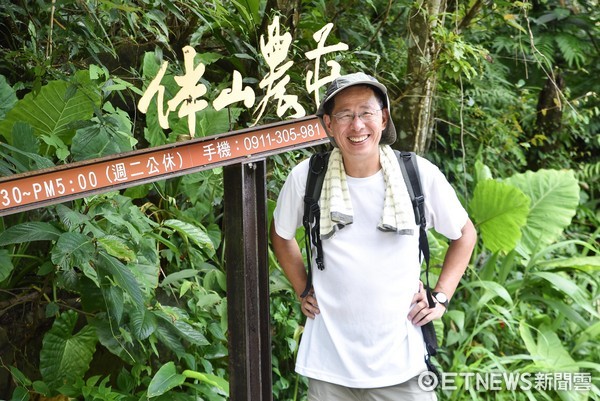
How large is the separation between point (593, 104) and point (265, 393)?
513 centimetres

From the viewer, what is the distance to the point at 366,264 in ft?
7.93

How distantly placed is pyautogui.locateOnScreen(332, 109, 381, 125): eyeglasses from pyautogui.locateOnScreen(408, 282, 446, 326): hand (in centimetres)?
57

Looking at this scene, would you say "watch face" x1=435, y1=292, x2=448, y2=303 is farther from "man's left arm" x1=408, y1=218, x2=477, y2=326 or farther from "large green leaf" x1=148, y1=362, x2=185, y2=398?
"large green leaf" x1=148, y1=362, x2=185, y2=398

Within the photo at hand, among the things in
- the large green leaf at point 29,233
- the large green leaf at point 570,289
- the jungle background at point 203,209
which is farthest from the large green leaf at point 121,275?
the large green leaf at point 570,289

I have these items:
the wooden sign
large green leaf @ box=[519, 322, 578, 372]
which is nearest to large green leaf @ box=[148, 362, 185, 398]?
the wooden sign

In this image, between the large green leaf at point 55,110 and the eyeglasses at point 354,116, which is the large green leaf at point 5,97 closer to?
the large green leaf at point 55,110

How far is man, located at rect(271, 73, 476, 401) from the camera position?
2.42m

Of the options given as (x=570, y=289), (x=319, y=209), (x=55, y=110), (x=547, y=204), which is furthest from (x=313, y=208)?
(x=547, y=204)

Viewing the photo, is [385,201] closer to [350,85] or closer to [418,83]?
[350,85]

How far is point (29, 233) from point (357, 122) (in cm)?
117

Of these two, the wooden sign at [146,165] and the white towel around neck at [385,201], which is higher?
the wooden sign at [146,165]

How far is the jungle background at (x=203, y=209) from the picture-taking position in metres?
3.14

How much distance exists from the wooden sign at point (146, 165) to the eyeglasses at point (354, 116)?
409 millimetres

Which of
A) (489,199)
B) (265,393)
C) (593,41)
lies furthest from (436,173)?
(593,41)
